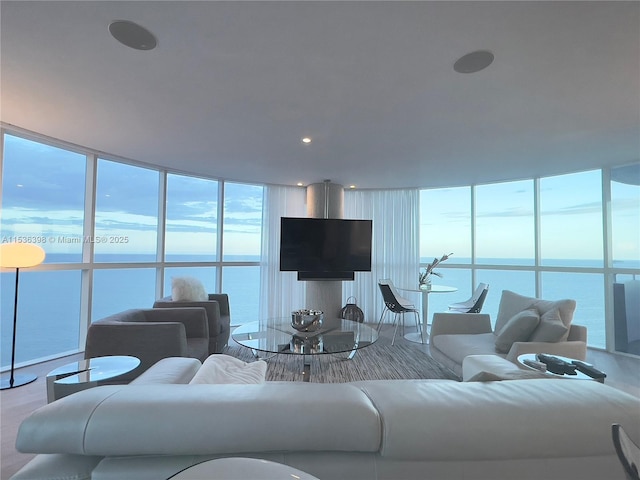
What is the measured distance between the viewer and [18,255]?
9.30 feet

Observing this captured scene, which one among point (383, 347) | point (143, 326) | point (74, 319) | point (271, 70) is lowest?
point (383, 347)

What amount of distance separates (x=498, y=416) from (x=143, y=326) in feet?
8.46

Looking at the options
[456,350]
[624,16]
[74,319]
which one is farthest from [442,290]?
[74,319]

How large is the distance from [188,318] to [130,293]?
6.27 ft

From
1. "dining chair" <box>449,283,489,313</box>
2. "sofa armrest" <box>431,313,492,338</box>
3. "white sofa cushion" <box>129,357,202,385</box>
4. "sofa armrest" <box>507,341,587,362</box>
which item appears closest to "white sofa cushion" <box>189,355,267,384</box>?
"white sofa cushion" <box>129,357,202,385</box>

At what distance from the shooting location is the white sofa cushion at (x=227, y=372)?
1.35 meters

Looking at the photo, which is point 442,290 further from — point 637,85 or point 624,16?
point 624,16

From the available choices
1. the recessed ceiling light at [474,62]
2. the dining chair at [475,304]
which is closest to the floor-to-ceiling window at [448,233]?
the dining chair at [475,304]

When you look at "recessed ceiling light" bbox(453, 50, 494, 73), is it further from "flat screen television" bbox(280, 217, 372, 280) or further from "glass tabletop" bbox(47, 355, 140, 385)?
"flat screen television" bbox(280, 217, 372, 280)

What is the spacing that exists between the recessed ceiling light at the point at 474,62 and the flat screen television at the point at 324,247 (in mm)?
3222

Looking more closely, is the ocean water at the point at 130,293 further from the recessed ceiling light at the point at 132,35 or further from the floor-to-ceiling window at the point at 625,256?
the recessed ceiling light at the point at 132,35

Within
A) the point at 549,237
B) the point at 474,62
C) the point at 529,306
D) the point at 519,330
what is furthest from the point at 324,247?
the point at 549,237

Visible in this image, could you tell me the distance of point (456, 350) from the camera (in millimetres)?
2871

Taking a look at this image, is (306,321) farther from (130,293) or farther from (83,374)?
(130,293)
